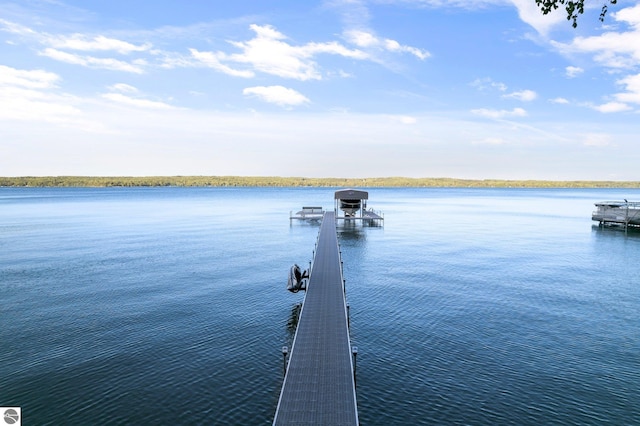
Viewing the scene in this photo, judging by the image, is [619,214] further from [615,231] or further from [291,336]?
[291,336]

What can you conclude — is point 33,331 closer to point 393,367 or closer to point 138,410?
point 138,410

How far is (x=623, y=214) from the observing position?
68.8 metres

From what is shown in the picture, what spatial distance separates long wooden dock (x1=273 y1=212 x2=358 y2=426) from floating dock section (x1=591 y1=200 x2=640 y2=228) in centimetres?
6805

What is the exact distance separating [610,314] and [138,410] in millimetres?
26550

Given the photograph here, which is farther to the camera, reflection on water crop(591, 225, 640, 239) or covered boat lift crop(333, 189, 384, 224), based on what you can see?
covered boat lift crop(333, 189, 384, 224)

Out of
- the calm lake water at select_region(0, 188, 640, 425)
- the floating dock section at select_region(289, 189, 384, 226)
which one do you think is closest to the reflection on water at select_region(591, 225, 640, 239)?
the calm lake water at select_region(0, 188, 640, 425)

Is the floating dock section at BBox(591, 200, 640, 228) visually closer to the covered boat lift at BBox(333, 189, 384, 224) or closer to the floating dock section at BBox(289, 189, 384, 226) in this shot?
the floating dock section at BBox(289, 189, 384, 226)

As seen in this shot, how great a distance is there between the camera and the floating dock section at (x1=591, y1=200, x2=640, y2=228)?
67750mm

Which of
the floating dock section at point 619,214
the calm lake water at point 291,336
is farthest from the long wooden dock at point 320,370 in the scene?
the floating dock section at point 619,214

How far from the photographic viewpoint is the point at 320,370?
14336 millimetres

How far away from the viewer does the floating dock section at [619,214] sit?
67750mm

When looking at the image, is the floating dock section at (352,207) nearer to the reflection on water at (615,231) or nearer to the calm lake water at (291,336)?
the calm lake water at (291,336)

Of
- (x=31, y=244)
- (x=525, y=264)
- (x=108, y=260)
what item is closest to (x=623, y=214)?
(x=525, y=264)

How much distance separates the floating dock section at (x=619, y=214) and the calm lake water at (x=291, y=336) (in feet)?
102
